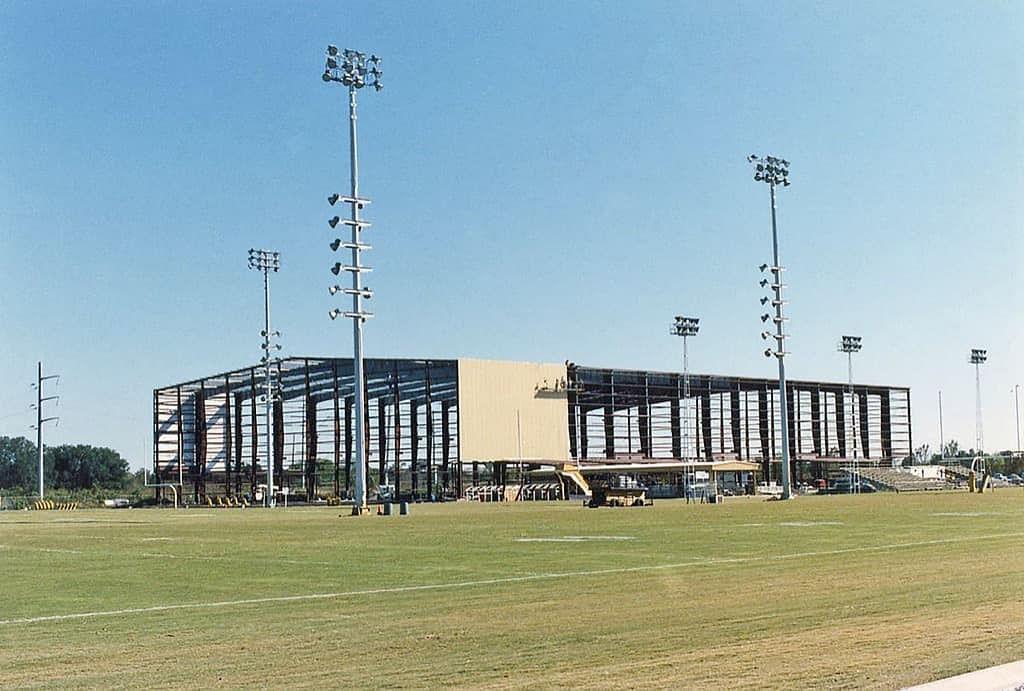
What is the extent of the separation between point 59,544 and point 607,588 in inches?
794

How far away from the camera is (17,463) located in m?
171

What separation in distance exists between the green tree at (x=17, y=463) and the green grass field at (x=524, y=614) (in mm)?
153501

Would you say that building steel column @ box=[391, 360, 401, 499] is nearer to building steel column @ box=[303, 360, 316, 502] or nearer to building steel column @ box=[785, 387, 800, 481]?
building steel column @ box=[303, 360, 316, 502]

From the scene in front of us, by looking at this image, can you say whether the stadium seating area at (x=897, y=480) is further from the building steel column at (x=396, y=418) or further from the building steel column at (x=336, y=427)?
the building steel column at (x=336, y=427)

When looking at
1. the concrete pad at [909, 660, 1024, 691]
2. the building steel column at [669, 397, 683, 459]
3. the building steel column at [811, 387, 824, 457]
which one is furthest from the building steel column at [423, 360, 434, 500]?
the concrete pad at [909, 660, 1024, 691]

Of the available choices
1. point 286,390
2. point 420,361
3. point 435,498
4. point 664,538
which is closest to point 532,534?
point 664,538

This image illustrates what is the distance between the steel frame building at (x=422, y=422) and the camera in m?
101

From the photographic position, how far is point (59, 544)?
32.0 metres

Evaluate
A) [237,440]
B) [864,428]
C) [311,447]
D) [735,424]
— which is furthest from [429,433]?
[864,428]

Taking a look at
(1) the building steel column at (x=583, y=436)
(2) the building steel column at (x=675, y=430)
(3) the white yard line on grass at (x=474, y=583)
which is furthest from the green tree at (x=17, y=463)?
(3) the white yard line on grass at (x=474, y=583)

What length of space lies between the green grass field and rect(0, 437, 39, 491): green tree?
504 ft

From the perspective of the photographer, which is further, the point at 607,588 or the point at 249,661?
the point at 607,588

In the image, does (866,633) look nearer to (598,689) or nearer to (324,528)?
(598,689)

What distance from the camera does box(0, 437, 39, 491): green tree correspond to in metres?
169
